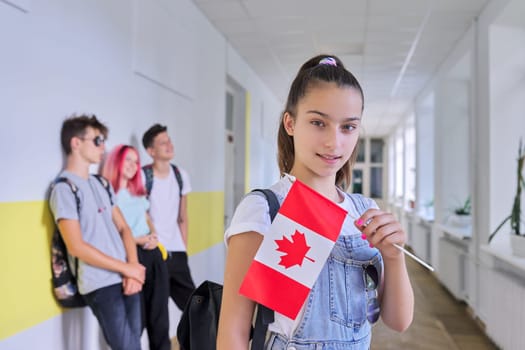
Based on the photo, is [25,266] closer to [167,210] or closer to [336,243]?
[167,210]

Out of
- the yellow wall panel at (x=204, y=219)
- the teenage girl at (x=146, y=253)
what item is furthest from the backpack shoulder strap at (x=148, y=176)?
the yellow wall panel at (x=204, y=219)

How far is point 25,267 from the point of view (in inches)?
77.8

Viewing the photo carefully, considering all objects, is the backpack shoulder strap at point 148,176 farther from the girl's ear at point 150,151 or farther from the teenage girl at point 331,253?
the teenage girl at point 331,253

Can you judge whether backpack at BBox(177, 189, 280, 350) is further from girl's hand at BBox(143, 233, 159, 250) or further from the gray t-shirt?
girl's hand at BBox(143, 233, 159, 250)

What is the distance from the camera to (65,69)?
2.26 m

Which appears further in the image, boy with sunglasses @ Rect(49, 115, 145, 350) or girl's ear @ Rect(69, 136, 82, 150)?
girl's ear @ Rect(69, 136, 82, 150)

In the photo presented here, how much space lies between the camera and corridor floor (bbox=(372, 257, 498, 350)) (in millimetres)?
3861

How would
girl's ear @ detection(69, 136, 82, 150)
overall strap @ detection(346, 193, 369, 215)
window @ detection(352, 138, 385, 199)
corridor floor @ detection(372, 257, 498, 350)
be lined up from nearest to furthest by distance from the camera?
overall strap @ detection(346, 193, 369, 215) → girl's ear @ detection(69, 136, 82, 150) → corridor floor @ detection(372, 257, 498, 350) → window @ detection(352, 138, 385, 199)

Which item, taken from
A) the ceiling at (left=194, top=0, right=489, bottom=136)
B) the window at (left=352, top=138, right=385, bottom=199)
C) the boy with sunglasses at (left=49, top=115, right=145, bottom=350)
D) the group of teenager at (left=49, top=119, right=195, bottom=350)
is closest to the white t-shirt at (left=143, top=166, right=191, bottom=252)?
the group of teenager at (left=49, top=119, right=195, bottom=350)

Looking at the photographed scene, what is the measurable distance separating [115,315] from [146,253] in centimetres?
65

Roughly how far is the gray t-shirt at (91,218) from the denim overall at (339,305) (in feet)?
4.84

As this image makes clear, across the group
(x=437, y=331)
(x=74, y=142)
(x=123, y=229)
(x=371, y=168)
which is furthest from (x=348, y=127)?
(x=371, y=168)

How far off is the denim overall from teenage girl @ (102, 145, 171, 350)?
2.02m

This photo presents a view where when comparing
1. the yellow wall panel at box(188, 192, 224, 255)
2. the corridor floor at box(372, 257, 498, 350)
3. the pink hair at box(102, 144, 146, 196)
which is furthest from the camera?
the yellow wall panel at box(188, 192, 224, 255)
